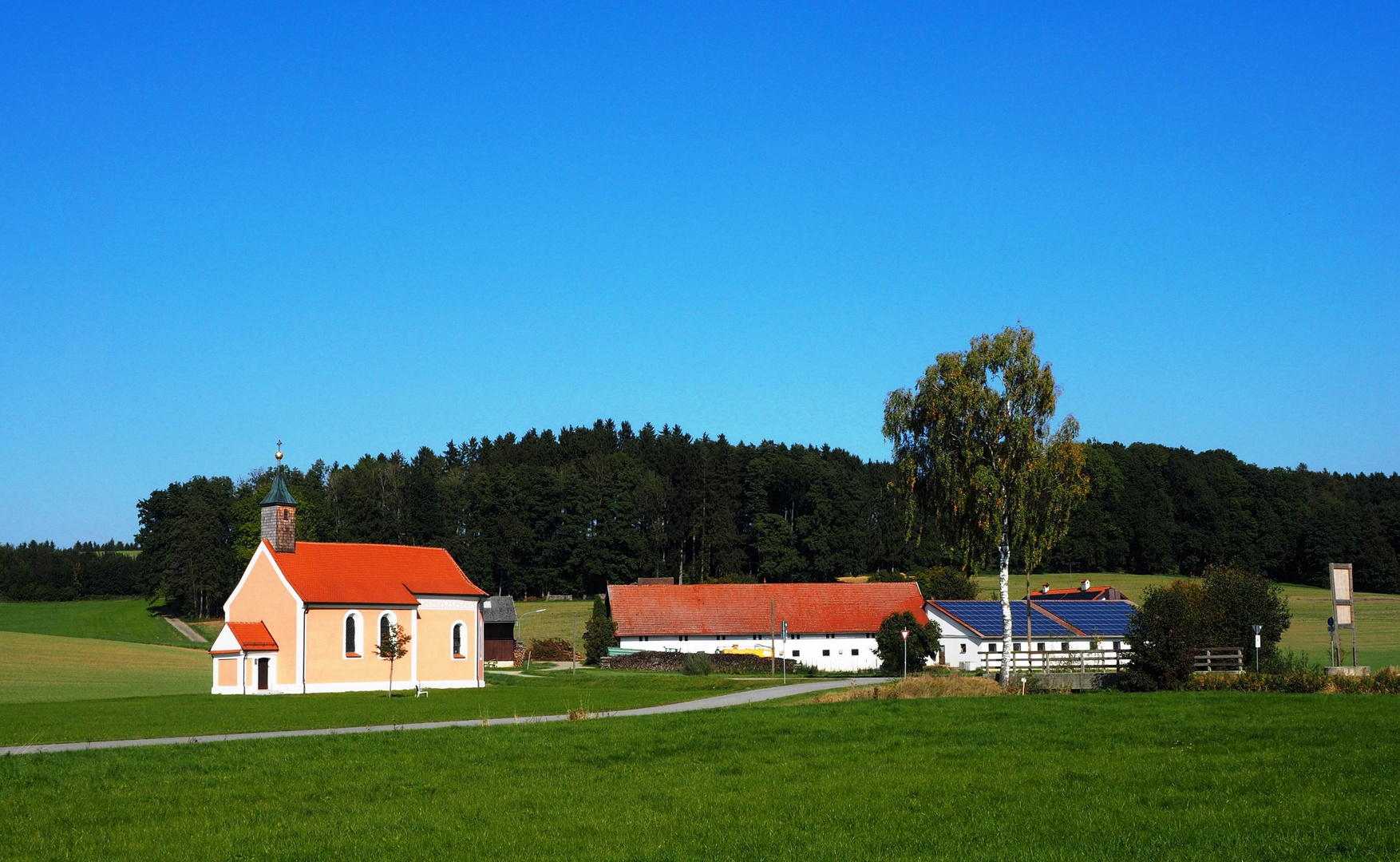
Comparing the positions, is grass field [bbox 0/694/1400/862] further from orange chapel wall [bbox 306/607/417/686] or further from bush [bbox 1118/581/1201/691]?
orange chapel wall [bbox 306/607/417/686]

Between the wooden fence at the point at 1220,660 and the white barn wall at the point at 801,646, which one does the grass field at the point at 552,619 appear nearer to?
the white barn wall at the point at 801,646

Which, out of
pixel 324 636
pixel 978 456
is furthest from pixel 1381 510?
pixel 324 636

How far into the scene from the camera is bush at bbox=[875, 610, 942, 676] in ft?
197

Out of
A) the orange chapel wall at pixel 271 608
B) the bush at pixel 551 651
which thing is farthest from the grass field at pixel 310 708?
the bush at pixel 551 651

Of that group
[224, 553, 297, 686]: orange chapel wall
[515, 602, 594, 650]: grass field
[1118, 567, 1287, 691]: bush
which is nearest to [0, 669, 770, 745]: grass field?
[224, 553, 297, 686]: orange chapel wall

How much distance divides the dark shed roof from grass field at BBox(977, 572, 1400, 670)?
4028cm

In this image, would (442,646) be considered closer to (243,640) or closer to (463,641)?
(463,641)

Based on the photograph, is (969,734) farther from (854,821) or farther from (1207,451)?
(1207,451)

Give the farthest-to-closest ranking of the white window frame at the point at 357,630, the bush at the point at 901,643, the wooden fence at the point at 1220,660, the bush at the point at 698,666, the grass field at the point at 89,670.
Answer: the bush at the point at 698,666, the bush at the point at 901,643, the white window frame at the point at 357,630, the grass field at the point at 89,670, the wooden fence at the point at 1220,660

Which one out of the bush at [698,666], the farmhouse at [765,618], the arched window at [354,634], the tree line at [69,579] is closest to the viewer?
the arched window at [354,634]

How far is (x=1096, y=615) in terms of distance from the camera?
2697 inches

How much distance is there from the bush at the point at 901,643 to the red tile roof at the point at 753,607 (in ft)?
41.3

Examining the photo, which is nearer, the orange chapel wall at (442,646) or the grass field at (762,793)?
the grass field at (762,793)

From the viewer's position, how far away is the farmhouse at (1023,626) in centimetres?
6350
